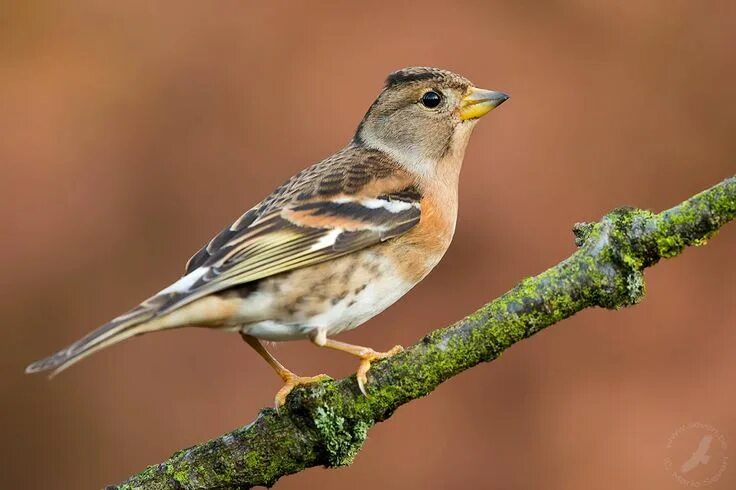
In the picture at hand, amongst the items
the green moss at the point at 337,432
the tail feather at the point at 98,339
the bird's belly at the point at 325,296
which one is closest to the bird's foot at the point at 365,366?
the green moss at the point at 337,432

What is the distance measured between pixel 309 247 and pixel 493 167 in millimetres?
5489

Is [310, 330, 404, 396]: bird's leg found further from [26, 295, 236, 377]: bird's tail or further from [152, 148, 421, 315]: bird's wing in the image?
[26, 295, 236, 377]: bird's tail

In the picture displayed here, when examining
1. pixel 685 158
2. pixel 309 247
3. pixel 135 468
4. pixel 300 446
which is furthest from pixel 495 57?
pixel 300 446

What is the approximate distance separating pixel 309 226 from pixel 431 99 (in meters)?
1.19

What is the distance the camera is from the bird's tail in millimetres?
3562

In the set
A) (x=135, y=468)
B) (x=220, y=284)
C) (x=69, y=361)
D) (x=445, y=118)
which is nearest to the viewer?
(x=69, y=361)

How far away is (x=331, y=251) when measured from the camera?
4.52 metres

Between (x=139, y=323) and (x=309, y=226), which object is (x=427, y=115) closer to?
(x=309, y=226)

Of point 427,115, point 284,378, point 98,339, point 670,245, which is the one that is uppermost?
point 427,115

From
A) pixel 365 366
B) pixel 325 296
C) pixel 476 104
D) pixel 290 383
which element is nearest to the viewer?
pixel 365 366

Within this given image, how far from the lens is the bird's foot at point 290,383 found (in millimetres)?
4208

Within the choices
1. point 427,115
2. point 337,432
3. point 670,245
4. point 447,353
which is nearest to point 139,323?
point 337,432

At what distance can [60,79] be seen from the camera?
10438mm

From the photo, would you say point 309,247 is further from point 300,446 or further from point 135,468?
point 135,468
